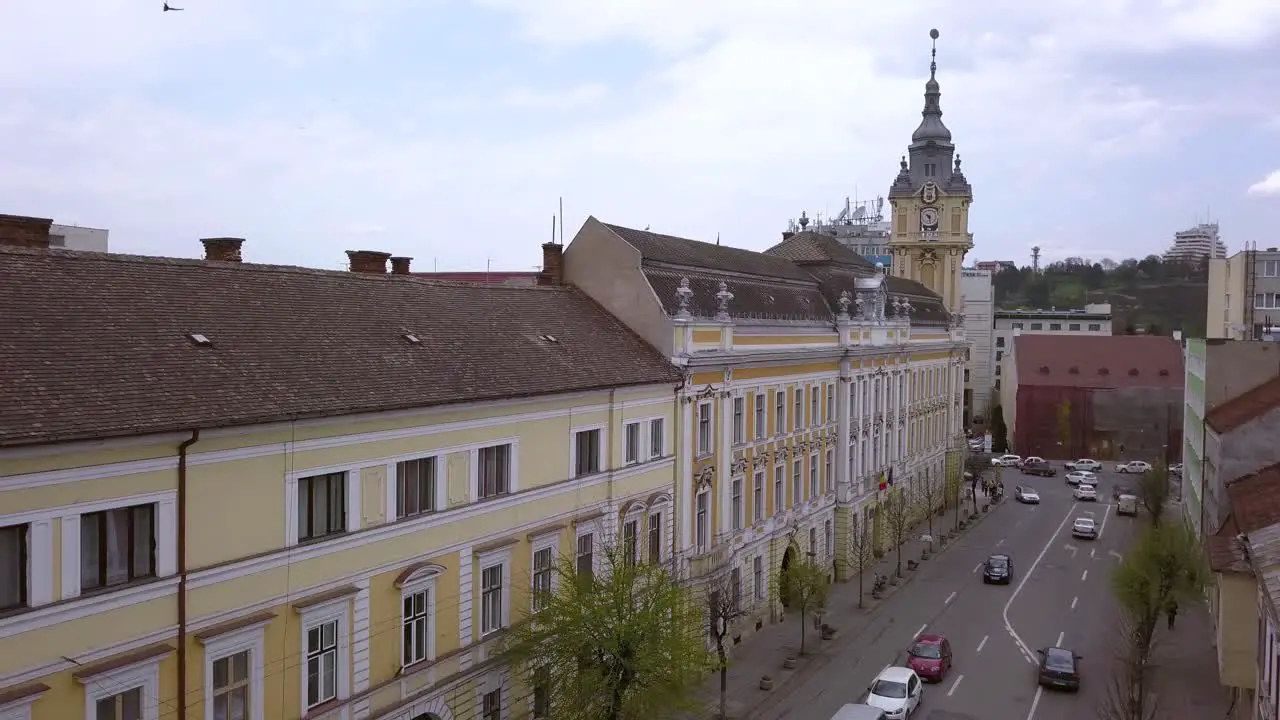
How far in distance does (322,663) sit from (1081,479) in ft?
225

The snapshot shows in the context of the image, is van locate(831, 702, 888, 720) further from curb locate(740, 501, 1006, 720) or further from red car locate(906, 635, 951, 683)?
red car locate(906, 635, 951, 683)

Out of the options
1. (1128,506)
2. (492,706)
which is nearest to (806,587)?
(492,706)

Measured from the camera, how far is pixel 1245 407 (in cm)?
3941

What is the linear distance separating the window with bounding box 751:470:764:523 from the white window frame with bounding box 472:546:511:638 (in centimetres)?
1538

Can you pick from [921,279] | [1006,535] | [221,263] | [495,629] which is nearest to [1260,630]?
[495,629]

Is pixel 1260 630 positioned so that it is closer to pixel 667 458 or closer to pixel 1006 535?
pixel 667 458

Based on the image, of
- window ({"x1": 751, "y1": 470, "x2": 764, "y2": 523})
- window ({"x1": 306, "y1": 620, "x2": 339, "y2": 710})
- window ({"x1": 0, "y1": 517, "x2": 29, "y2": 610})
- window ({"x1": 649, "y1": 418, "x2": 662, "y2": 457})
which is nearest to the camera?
window ({"x1": 0, "y1": 517, "x2": 29, "y2": 610})

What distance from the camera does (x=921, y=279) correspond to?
240ft

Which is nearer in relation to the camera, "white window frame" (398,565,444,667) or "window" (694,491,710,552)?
"white window frame" (398,565,444,667)

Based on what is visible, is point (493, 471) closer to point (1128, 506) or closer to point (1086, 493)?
point (1128, 506)

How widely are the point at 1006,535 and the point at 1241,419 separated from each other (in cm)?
2193

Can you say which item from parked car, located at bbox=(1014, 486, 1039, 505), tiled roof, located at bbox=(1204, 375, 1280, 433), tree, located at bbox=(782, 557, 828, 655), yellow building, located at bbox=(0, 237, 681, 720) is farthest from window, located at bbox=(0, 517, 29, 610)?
parked car, located at bbox=(1014, 486, 1039, 505)

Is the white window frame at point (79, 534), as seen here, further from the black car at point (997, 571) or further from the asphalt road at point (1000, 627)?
the black car at point (997, 571)

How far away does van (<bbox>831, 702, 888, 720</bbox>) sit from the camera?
85.1 ft
